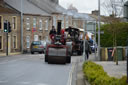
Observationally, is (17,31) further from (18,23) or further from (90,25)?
(90,25)

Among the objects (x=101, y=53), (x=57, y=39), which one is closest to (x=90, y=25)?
(x=57, y=39)

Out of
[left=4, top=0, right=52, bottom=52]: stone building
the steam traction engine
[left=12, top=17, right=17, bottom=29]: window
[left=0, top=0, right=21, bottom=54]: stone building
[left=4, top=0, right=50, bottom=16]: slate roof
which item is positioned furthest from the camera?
[left=4, top=0, right=52, bottom=52]: stone building

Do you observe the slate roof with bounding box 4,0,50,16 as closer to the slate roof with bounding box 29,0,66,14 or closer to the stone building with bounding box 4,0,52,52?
the stone building with bounding box 4,0,52,52

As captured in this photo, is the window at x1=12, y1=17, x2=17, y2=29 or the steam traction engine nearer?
the steam traction engine

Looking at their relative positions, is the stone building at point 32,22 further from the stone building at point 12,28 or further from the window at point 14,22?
the window at point 14,22

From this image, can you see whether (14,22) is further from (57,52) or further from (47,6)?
(57,52)

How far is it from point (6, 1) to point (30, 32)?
651 centimetres

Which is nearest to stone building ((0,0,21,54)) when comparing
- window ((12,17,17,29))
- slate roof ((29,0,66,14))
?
window ((12,17,17,29))

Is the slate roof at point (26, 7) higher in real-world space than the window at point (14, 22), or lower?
higher

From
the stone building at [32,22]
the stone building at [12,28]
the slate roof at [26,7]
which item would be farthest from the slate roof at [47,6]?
the stone building at [12,28]

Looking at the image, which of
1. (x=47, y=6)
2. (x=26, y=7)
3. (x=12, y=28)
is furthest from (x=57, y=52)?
(x=47, y=6)

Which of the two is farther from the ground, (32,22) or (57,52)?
(32,22)

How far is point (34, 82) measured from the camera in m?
13.1

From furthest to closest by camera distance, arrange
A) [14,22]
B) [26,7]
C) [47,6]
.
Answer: [47,6] → [26,7] → [14,22]
